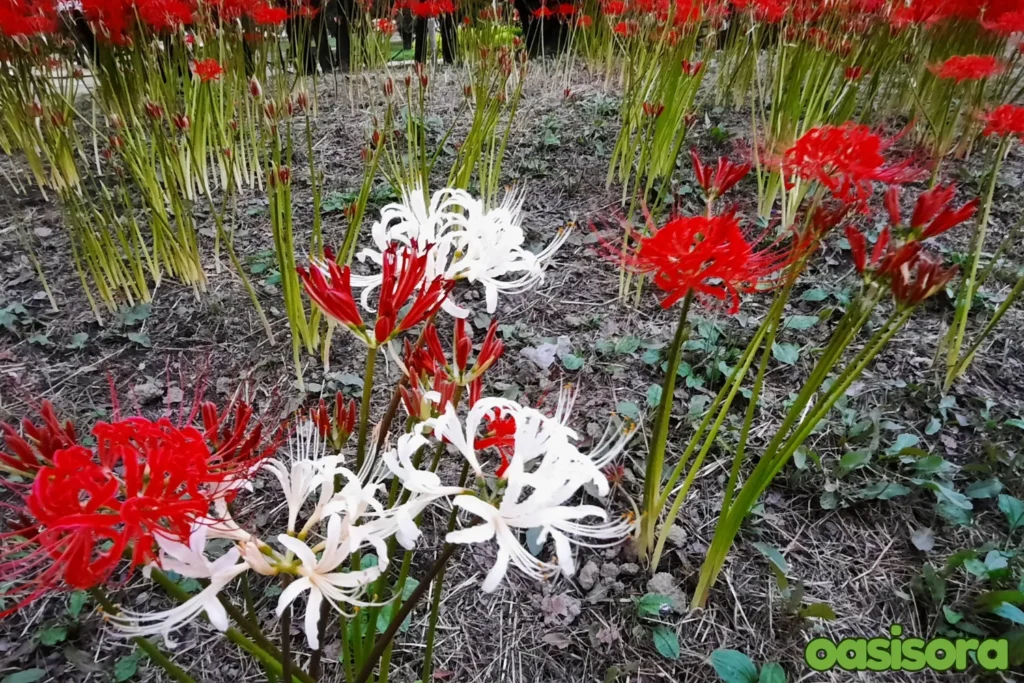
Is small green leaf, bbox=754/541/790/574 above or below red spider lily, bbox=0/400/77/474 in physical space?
below

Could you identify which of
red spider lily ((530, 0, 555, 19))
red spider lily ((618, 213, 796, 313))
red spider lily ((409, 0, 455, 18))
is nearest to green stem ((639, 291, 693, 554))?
red spider lily ((618, 213, 796, 313))

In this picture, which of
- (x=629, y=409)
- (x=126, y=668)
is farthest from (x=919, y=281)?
(x=126, y=668)

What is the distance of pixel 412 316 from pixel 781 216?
2205 millimetres

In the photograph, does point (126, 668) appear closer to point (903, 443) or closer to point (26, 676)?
point (26, 676)

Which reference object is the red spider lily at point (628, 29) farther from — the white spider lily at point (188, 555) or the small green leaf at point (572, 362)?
the white spider lily at point (188, 555)

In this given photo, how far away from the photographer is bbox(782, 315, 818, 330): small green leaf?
6.47ft

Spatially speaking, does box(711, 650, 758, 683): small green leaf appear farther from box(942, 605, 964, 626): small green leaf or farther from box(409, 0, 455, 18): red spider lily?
box(409, 0, 455, 18): red spider lily

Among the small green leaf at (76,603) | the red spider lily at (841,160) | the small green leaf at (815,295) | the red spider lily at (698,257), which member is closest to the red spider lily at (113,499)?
the red spider lily at (698,257)

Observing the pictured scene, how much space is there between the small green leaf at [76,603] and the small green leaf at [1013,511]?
81.7 inches

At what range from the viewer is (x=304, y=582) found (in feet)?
2.03

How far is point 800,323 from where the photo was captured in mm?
1978

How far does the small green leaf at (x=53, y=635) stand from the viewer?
47.9 inches

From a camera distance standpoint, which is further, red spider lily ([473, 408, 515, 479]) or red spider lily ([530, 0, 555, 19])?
red spider lily ([530, 0, 555, 19])

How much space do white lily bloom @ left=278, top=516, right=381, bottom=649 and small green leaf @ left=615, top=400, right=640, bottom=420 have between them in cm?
120
